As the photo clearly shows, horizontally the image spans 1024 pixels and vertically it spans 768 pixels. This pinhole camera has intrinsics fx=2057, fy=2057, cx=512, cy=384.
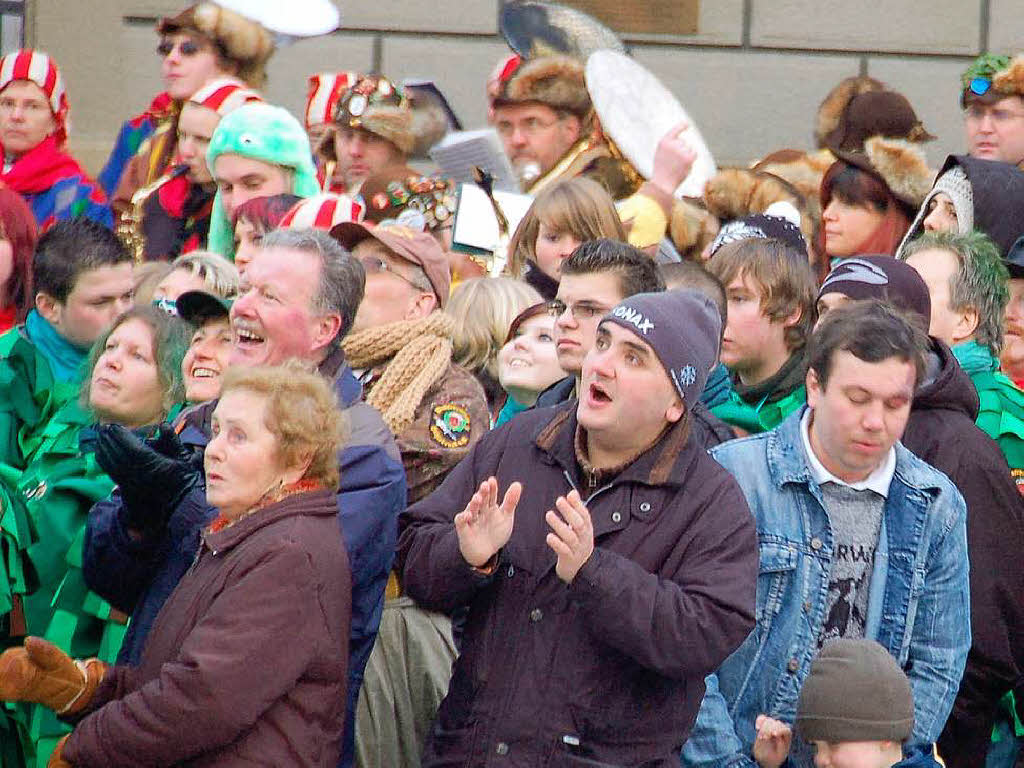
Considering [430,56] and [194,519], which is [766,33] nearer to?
[430,56]

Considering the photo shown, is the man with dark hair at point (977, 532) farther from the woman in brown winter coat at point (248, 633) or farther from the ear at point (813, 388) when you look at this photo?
the woman in brown winter coat at point (248, 633)

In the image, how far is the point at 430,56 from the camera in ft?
37.6

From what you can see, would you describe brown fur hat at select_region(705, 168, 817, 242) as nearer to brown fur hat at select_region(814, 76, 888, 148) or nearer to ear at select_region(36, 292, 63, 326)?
brown fur hat at select_region(814, 76, 888, 148)

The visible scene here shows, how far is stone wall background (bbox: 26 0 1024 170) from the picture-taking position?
11.3 meters

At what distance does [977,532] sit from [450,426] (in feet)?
4.60

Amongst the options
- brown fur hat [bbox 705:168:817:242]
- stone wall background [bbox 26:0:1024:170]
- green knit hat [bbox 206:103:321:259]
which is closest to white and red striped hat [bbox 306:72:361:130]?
green knit hat [bbox 206:103:321:259]

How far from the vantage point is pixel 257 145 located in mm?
7426

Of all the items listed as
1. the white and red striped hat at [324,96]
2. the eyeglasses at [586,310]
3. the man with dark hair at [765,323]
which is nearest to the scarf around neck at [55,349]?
the eyeglasses at [586,310]

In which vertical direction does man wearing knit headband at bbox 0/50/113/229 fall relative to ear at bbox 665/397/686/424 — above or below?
below

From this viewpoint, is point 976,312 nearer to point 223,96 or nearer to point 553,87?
point 553,87

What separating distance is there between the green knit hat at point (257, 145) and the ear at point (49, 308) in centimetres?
96

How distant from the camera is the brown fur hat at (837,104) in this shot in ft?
30.2

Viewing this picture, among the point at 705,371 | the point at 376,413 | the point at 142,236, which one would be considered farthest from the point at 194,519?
the point at 142,236

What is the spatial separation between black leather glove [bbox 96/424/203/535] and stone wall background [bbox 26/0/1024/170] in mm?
6641
